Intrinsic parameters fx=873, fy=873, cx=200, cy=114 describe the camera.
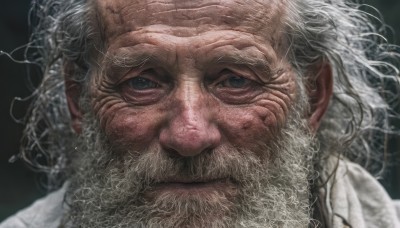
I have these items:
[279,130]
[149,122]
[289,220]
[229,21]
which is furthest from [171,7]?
[289,220]

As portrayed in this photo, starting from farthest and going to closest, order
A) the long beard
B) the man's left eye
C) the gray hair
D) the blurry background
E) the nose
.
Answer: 1. the blurry background
2. the gray hair
3. the man's left eye
4. the long beard
5. the nose

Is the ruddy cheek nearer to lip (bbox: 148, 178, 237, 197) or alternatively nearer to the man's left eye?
lip (bbox: 148, 178, 237, 197)

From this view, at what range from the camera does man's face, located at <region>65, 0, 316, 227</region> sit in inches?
121

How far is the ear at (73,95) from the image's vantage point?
12.0 feet

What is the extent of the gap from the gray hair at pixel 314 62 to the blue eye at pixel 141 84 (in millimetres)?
227

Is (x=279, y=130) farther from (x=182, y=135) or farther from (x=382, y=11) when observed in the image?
(x=382, y=11)

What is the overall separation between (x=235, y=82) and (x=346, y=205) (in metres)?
0.77

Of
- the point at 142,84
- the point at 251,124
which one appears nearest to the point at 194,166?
the point at 251,124

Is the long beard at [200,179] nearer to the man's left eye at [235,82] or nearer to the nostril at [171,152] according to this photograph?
the nostril at [171,152]

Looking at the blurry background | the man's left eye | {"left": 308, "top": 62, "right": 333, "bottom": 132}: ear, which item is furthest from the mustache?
the blurry background

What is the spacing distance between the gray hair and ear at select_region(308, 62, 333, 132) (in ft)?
0.15

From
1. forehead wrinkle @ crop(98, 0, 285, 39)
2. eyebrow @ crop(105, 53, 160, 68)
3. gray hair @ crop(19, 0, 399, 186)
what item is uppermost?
forehead wrinkle @ crop(98, 0, 285, 39)

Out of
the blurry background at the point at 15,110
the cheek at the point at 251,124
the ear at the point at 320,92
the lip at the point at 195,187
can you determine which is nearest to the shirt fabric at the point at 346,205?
the ear at the point at 320,92

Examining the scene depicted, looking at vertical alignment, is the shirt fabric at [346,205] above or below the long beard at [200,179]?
below
